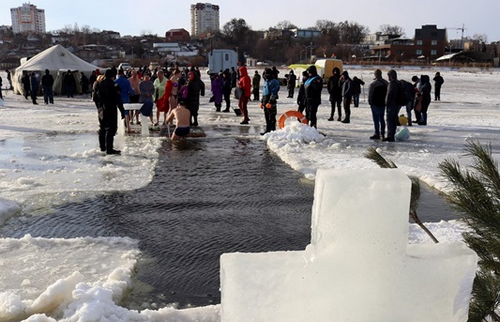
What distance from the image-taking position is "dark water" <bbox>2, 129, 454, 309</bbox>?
4426mm

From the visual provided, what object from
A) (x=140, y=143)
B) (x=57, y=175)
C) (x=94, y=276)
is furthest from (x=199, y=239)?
(x=140, y=143)

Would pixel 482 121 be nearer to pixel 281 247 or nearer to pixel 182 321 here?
pixel 281 247

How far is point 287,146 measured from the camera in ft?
35.1

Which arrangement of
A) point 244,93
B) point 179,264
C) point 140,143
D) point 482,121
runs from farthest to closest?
1. point 482,121
2. point 244,93
3. point 140,143
4. point 179,264

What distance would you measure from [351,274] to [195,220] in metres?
4.90

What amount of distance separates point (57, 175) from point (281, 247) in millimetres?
4680

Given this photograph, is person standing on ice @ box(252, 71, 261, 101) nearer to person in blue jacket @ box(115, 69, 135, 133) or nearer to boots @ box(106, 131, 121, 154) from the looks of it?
person in blue jacket @ box(115, 69, 135, 133)

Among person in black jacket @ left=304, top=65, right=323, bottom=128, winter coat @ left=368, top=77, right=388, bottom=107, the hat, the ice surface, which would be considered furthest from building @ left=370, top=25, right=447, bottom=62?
the ice surface

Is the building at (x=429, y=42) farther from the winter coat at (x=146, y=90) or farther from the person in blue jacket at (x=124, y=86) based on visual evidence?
the person in blue jacket at (x=124, y=86)

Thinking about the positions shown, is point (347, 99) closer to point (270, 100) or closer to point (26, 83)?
point (270, 100)

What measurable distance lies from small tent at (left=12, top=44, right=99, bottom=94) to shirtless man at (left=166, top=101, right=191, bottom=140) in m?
17.0

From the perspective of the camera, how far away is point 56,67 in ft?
88.6

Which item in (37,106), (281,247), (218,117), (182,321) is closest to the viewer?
(182,321)

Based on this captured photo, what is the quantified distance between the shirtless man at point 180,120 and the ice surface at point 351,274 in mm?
10265
